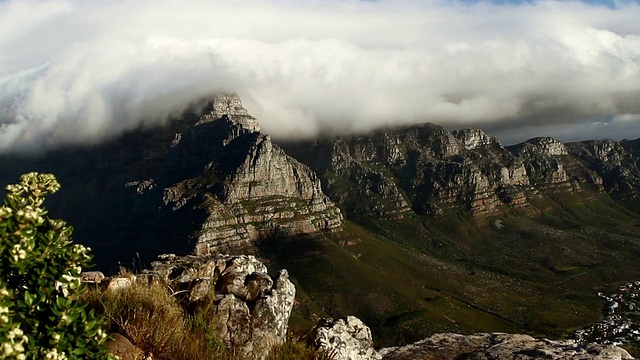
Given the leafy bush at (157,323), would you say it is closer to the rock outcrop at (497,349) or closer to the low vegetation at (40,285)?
the low vegetation at (40,285)

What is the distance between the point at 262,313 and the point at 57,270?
1060cm

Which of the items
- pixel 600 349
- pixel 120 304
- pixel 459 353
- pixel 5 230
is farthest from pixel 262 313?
pixel 600 349

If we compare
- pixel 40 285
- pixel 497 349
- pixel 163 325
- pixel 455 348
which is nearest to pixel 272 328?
pixel 163 325

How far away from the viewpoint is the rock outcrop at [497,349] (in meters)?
18.8

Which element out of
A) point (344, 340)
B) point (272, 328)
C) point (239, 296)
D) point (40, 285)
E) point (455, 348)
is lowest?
point (455, 348)

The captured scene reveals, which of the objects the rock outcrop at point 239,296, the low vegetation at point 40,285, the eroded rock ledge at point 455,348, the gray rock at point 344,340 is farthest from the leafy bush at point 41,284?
the eroded rock ledge at point 455,348

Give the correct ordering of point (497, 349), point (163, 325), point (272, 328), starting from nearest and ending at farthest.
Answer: point (163, 325) → point (272, 328) → point (497, 349)

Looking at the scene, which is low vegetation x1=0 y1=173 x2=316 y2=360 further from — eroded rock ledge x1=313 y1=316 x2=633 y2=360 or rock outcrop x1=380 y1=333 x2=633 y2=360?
rock outcrop x1=380 y1=333 x2=633 y2=360

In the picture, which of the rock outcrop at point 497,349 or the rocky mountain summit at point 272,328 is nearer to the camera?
the rocky mountain summit at point 272,328

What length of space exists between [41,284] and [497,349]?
18441 mm

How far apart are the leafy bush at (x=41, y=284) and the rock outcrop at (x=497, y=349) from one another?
51.1ft

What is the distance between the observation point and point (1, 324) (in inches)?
265

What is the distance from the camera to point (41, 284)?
318 inches

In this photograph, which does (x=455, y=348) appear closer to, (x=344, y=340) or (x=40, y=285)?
(x=344, y=340)
